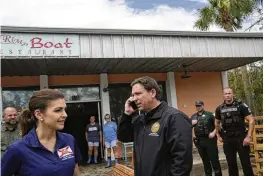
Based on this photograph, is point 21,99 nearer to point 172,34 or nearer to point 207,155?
point 172,34

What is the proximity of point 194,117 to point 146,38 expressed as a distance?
2813 millimetres

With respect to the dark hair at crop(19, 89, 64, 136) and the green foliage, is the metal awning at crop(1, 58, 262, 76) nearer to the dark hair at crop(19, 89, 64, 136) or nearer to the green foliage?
the green foliage

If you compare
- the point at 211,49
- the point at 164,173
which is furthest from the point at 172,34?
the point at 164,173

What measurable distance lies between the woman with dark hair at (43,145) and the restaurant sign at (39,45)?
528 cm

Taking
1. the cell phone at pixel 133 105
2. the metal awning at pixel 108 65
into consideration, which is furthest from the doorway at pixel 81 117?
the cell phone at pixel 133 105

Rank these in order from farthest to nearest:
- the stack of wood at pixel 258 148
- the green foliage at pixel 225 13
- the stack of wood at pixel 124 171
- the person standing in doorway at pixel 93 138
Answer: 1. the green foliage at pixel 225 13
2. the person standing in doorway at pixel 93 138
3. the stack of wood at pixel 258 148
4. the stack of wood at pixel 124 171

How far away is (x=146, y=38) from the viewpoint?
836 centimetres

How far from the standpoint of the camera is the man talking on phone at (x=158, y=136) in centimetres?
230

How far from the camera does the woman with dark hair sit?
204 centimetres

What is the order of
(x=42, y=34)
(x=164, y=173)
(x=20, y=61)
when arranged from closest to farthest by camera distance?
(x=164, y=173), (x=42, y=34), (x=20, y=61)

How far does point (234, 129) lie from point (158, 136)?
3522 millimetres

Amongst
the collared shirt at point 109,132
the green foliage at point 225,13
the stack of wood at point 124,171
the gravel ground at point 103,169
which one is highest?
the green foliage at point 225,13

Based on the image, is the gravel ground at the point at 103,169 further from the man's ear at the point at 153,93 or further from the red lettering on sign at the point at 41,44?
the man's ear at the point at 153,93

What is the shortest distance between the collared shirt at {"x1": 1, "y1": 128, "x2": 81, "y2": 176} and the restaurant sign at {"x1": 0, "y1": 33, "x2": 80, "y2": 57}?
5546mm
